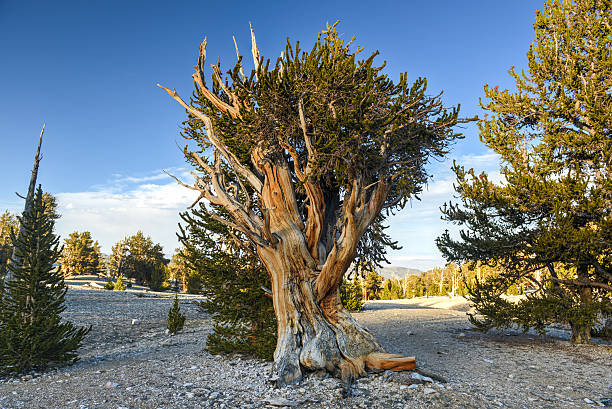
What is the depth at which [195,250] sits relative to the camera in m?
9.09

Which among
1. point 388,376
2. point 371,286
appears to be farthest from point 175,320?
point 371,286

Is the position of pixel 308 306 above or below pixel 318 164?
below

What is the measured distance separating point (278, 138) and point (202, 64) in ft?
9.62

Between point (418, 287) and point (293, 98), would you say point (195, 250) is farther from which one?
point (418, 287)

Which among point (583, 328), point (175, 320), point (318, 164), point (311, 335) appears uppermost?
point (318, 164)

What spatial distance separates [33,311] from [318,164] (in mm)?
7764

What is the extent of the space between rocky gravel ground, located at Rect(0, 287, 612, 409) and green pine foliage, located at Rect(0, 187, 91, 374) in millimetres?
521

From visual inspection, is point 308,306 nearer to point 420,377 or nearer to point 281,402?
point 281,402

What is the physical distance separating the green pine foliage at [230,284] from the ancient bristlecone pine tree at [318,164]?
1.09m

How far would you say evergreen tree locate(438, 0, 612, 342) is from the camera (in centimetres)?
1010

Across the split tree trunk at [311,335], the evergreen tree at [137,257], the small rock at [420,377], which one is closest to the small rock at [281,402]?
the split tree trunk at [311,335]

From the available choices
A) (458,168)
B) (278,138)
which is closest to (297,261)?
(278,138)

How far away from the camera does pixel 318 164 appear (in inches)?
287

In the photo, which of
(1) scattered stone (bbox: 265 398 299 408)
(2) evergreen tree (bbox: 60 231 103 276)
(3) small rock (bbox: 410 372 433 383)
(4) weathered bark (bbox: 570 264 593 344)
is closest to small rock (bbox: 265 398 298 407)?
(1) scattered stone (bbox: 265 398 299 408)
